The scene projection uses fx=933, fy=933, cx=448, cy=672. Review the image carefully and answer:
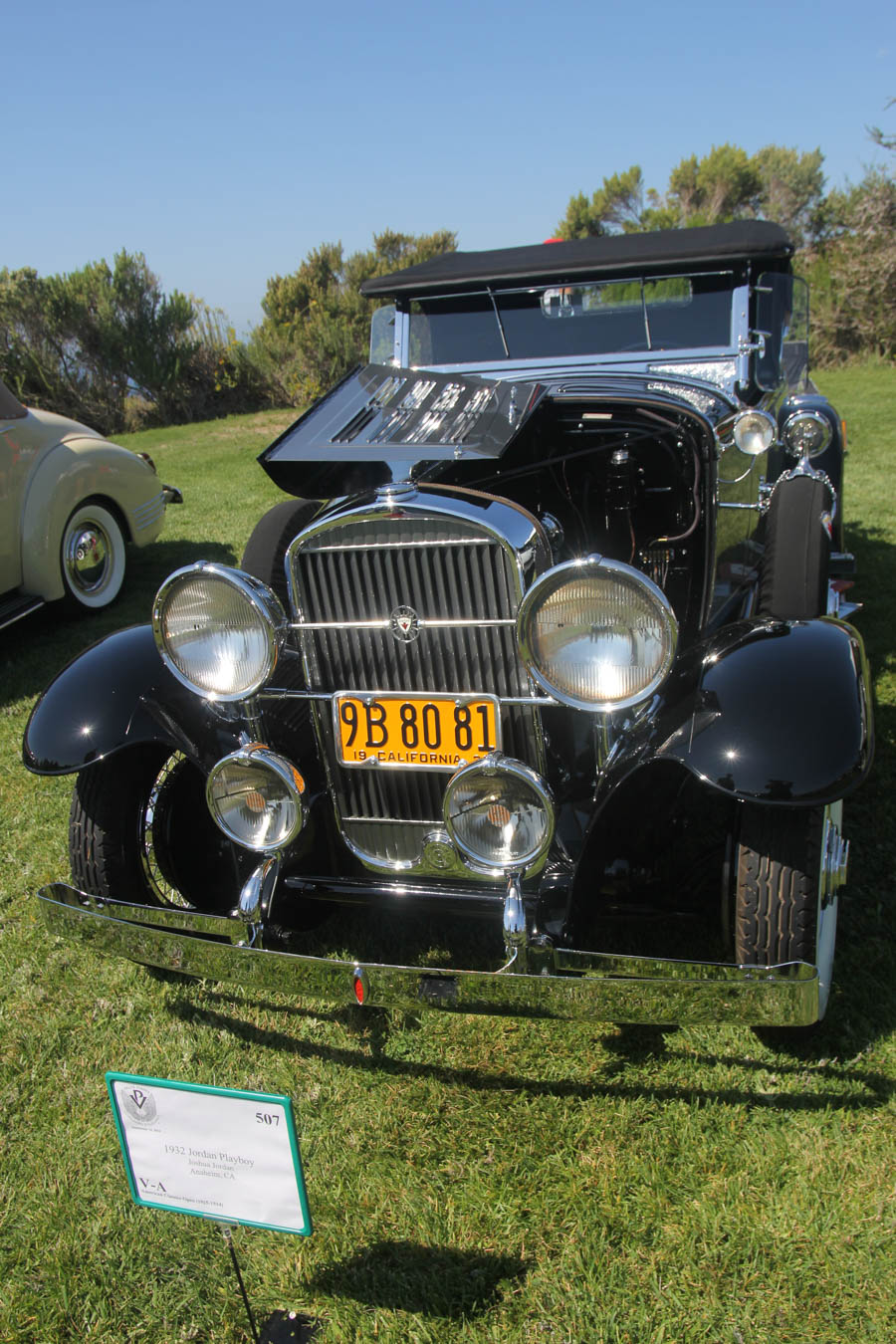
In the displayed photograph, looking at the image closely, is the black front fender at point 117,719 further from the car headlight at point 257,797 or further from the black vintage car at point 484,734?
the car headlight at point 257,797

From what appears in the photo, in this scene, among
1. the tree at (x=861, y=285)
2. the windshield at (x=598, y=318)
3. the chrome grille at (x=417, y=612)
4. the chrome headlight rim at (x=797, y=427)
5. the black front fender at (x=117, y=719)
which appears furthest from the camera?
the tree at (x=861, y=285)

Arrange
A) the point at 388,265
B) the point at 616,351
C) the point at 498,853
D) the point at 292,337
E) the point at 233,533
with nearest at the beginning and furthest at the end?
1. the point at 498,853
2. the point at 616,351
3. the point at 233,533
4. the point at 292,337
5. the point at 388,265

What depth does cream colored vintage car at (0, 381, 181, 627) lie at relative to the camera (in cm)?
521

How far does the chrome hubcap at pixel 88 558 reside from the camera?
5625 mm

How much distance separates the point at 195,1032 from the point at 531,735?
1152 millimetres

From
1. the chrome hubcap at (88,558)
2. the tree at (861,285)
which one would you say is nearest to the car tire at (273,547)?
the chrome hubcap at (88,558)

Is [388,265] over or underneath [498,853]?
over

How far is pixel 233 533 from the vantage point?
7719mm

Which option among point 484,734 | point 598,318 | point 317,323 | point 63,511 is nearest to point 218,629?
point 484,734

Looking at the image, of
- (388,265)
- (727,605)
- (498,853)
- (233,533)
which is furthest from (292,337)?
(498,853)

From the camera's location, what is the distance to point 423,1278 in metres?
1.68

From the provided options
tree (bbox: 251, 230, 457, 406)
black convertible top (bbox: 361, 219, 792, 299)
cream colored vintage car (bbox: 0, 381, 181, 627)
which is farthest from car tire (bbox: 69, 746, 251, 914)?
tree (bbox: 251, 230, 457, 406)

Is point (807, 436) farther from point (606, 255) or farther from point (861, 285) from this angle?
point (861, 285)

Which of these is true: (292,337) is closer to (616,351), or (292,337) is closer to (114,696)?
(616,351)
